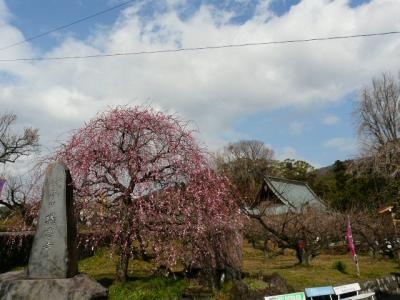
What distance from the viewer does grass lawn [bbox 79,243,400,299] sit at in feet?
29.0

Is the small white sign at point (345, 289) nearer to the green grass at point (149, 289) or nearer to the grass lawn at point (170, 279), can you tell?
the grass lawn at point (170, 279)

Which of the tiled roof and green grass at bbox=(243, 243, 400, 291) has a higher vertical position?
the tiled roof

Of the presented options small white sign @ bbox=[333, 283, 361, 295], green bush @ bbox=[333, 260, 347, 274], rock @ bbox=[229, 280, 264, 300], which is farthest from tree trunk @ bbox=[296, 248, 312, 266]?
rock @ bbox=[229, 280, 264, 300]

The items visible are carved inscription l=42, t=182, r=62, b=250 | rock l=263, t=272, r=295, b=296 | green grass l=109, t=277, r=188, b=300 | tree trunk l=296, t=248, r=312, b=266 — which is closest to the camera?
carved inscription l=42, t=182, r=62, b=250

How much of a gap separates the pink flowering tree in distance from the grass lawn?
1.94 ft

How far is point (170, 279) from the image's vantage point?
999 centimetres

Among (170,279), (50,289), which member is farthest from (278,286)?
(50,289)

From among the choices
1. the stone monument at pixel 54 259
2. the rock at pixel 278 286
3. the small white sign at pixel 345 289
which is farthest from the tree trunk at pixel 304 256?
the stone monument at pixel 54 259

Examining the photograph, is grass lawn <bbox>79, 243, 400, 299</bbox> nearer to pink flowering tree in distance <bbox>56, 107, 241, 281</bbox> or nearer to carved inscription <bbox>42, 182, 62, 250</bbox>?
pink flowering tree in distance <bbox>56, 107, 241, 281</bbox>

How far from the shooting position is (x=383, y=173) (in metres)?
26.6

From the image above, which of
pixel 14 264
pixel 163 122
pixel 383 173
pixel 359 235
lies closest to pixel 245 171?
pixel 383 173

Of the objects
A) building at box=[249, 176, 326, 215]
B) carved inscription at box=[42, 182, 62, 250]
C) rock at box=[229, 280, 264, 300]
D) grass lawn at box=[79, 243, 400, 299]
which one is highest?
building at box=[249, 176, 326, 215]

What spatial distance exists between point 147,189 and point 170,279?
257cm

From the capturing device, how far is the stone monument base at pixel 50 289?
6168 mm
